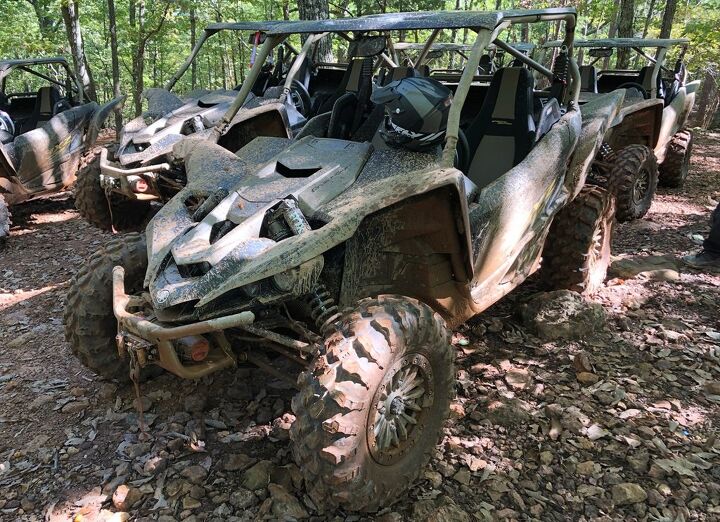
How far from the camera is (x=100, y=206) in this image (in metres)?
6.39

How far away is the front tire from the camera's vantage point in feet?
7.43

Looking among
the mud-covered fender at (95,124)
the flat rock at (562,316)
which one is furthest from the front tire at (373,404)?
the mud-covered fender at (95,124)

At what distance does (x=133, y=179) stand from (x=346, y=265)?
3291 millimetres

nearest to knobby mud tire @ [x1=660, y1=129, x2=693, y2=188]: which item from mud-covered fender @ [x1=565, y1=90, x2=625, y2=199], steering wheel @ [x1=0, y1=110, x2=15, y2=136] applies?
mud-covered fender @ [x1=565, y1=90, x2=625, y2=199]

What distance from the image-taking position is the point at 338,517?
2594 millimetres

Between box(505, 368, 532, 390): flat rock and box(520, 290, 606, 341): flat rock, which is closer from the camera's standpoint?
box(505, 368, 532, 390): flat rock

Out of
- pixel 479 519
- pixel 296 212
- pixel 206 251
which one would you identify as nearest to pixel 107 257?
pixel 206 251

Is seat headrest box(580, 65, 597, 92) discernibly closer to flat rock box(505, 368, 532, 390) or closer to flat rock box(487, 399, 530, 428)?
flat rock box(505, 368, 532, 390)

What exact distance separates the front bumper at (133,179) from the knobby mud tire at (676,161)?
6.86 m

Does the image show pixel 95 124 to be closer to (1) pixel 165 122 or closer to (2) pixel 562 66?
(1) pixel 165 122

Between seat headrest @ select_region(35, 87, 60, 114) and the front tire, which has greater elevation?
seat headrest @ select_region(35, 87, 60, 114)

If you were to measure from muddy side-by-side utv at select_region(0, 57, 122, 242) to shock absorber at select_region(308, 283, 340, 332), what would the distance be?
5.04 metres


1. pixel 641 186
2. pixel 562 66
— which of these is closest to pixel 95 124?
pixel 562 66

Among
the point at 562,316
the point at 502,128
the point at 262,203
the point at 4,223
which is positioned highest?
the point at 502,128
